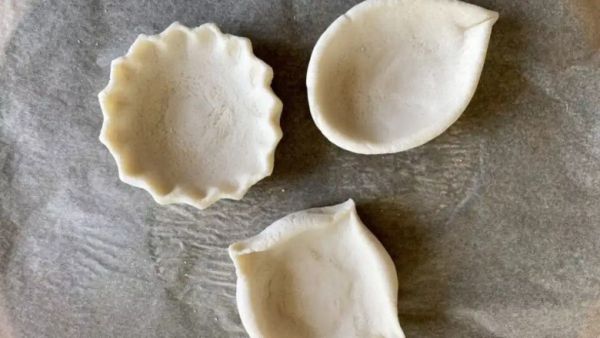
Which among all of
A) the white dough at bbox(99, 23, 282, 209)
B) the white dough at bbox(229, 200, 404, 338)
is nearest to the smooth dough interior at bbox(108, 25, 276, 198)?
the white dough at bbox(99, 23, 282, 209)

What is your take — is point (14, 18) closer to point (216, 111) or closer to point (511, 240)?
point (216, 111)

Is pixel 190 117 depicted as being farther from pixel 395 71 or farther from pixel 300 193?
pixel 395 71

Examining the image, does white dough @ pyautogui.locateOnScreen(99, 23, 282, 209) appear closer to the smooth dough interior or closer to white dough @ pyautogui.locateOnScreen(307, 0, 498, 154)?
the smooth dough interior

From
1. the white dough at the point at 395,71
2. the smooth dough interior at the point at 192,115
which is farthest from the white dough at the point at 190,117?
the white dough at the point at 395,71

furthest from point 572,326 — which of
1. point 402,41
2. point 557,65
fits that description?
point 402,41

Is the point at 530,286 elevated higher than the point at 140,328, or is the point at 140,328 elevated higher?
the point at 530,286

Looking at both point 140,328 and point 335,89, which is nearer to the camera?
point 335,89

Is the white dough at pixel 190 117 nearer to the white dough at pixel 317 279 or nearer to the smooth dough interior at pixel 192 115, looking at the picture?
the smooth dough interior at pixel 192 115

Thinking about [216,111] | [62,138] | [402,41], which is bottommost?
[62,138]

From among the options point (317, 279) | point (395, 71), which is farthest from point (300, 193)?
point (395, 71)
